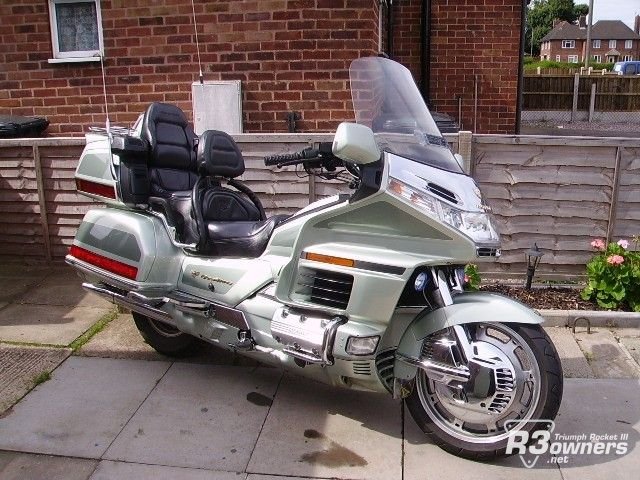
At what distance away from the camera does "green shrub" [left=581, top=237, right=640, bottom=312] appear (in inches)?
193

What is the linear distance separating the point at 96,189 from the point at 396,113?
188 cm

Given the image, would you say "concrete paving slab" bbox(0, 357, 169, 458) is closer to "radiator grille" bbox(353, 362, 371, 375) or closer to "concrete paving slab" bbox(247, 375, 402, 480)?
"concrete paving slab" bbox(247, 375, 402, 480)

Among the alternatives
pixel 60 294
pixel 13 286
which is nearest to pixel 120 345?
pixel 60 294

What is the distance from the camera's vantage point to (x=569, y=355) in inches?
169

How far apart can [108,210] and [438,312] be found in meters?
2.13

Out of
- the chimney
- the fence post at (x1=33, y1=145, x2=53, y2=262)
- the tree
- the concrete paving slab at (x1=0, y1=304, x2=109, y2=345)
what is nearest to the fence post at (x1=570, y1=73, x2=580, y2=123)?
the fence post at (x1=33, y1=145, x2=53, y2=262)

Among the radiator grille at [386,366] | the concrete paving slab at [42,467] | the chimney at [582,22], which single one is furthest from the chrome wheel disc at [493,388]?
the chimney at [582,22]

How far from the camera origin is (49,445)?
10.8 ft

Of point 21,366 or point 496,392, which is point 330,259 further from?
point 21,366

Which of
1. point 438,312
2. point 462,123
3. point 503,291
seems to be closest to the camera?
point 438,312

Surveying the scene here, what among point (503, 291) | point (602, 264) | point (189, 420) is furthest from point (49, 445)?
point (602, 264)

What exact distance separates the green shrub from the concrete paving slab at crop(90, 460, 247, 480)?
3208 millimetres

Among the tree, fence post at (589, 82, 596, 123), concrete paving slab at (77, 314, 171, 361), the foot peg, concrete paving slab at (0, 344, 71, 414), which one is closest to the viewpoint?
the foot peg

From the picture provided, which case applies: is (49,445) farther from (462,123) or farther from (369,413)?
(462,123)
